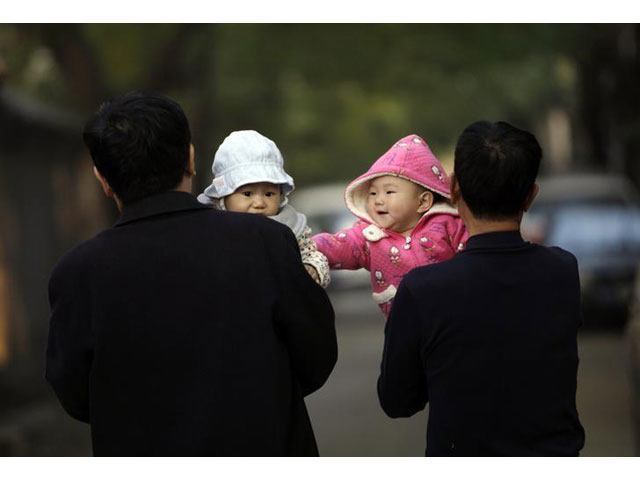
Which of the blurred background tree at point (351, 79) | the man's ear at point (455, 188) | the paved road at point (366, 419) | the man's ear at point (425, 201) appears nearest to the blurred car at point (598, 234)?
the paved road at point (366, 419)

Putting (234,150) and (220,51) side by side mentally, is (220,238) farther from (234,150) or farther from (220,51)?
(220,51)

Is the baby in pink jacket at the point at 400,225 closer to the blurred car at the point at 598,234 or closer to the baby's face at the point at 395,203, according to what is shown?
the baby's face at the point at 395,203

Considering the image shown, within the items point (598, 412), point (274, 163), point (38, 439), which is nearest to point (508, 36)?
point (598, 412)

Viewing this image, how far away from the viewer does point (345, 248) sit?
3309mm

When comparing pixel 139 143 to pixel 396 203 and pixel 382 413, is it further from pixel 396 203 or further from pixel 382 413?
pixel 382 413

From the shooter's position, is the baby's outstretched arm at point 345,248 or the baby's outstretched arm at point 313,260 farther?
the baby's outstretched arm at point 345,248

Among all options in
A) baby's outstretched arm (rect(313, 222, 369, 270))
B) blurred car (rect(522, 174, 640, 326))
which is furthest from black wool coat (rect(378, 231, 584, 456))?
blurred car (rect(522, 174, 640, 326))

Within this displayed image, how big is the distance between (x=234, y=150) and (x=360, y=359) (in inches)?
454

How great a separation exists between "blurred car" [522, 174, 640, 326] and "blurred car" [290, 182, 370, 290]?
99.6 inches

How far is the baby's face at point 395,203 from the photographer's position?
10.8 ft

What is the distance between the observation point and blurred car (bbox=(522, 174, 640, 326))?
48.1 feet

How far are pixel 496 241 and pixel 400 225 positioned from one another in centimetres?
58

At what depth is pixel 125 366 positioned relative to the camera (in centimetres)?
267

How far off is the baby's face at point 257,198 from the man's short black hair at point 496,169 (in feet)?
1.89
